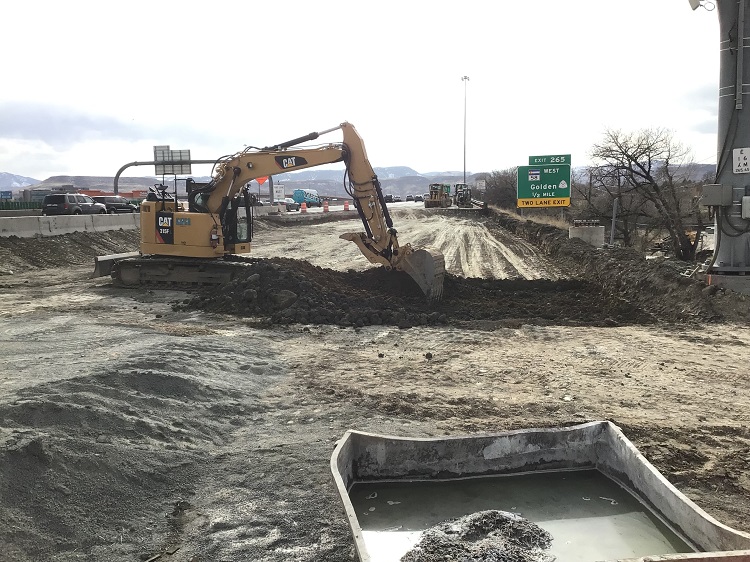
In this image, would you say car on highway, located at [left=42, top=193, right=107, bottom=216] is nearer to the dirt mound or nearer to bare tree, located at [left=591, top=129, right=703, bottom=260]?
the dirt mound

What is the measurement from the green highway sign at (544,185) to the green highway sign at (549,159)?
0.25m

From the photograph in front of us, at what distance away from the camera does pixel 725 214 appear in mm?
12711

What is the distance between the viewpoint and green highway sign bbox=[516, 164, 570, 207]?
27844mm

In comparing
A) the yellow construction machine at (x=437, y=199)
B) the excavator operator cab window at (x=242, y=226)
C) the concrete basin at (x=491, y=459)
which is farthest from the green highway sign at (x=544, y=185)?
the yellow construction machine at (x=437, y=199)

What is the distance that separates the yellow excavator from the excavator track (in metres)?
0.03

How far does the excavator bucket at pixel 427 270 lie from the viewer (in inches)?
524

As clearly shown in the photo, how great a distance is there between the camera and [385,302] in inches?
512

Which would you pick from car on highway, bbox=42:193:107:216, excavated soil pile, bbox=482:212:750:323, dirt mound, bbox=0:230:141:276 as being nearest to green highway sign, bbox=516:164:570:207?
excavated soil pile, bbox=482:212:750:323

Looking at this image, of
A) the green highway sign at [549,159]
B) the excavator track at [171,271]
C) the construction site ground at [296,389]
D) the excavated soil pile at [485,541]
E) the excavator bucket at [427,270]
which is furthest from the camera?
the green highway sign at [549,159]

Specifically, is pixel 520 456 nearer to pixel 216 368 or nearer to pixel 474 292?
pixel 216 368

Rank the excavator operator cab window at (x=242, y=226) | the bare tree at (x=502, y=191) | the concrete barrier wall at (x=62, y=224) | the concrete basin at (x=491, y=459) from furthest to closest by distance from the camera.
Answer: the bare tree at (x=502, y=191)
the concrete barrier wall at (x=62, y=224)
the excavator operator cab window at (x=242, y=226)
the concrete basin at (x=491, y=459)

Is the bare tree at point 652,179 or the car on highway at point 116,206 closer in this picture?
the bare tree at point 652,179

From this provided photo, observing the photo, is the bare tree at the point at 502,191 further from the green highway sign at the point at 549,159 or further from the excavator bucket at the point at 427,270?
the excavator bucket at the point at 427,270

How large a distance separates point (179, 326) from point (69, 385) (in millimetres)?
4854
